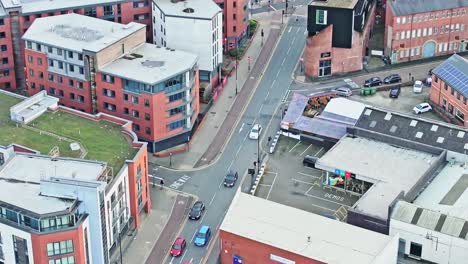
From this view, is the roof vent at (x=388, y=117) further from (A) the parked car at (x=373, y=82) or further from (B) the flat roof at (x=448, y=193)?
(A) the parked car at (x=373, y=82)

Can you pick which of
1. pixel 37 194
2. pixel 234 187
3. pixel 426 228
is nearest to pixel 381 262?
pixel 426 228

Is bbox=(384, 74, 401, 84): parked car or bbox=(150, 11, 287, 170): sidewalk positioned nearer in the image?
bbox=(150, 11, 287, 170): sidewalk

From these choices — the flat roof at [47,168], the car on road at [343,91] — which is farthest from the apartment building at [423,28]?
the flat roof at [47,168]

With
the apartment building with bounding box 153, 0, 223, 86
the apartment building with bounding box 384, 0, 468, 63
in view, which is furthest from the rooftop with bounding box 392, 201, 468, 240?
the apartment building with bounding box 384, 0, 468, 63

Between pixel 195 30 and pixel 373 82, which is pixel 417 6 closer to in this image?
pixel 373 82

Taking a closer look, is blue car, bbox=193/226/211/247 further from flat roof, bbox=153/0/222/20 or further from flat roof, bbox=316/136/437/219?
flat roof, bbox=153/0/222/20

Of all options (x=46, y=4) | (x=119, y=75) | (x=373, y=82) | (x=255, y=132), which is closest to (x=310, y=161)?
(x=255, y=132)
